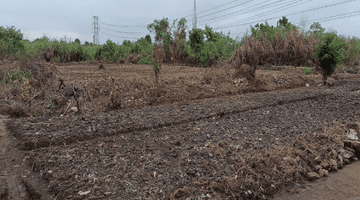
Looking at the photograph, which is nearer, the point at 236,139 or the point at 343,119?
the point at 236,139

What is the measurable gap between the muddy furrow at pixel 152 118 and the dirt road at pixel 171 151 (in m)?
0.02

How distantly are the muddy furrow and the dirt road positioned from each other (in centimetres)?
2

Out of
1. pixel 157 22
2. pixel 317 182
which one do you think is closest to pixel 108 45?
pixel 157 22

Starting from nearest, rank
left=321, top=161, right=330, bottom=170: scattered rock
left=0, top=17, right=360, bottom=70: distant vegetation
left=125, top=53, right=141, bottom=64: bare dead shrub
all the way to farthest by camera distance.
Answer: left=321, top=161, right=330, bottom=170: scattered rock, left=0, top=17, right=360, bottom=70: distant vegetation, left=125, top=53, right=141, bottom=64: bare dead shrub

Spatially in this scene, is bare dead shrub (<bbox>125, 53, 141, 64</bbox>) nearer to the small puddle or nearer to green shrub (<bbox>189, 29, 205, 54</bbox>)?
green shrub (<bbox>189, 29, 205, 54</bbox>)

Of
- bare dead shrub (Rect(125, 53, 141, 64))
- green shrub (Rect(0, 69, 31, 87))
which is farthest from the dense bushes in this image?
bare dead shrub (Rect(125, 53, 141, 64))

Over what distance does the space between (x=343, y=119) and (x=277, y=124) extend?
1385mm

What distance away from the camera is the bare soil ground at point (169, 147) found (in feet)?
7.21

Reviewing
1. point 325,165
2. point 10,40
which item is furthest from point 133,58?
point 325,165

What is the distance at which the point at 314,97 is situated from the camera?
20.4ft

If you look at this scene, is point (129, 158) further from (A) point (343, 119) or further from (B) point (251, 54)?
(B) point (251, 54)

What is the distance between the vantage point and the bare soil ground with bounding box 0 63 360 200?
2.20m

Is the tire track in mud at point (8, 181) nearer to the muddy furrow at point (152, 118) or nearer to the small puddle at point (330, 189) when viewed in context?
the muddy furrow at point (152, 118)

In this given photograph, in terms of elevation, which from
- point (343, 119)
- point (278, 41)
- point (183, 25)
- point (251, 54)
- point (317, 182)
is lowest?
point (317, 182)
